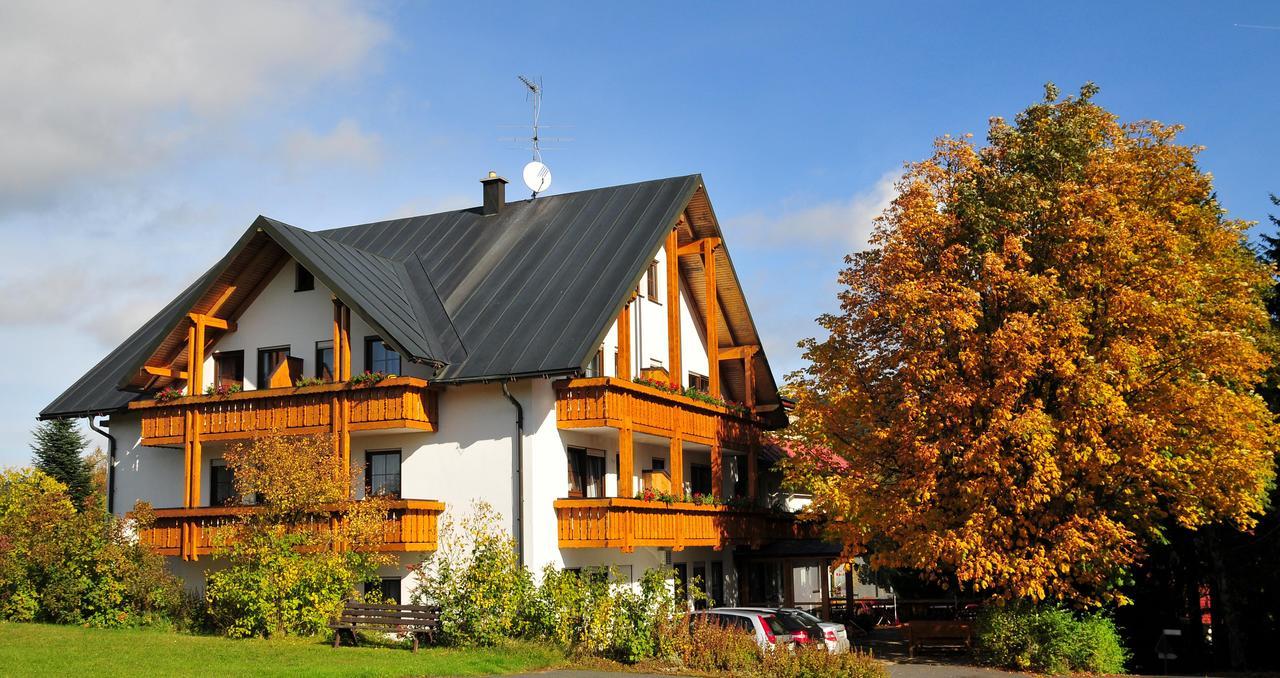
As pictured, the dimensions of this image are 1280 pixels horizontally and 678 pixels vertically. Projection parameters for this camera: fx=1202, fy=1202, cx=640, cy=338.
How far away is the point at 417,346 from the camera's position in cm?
2692

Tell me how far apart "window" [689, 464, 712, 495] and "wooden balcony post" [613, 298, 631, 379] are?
6387 millimetres

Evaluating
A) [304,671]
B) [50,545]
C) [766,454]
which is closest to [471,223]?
[766,454]

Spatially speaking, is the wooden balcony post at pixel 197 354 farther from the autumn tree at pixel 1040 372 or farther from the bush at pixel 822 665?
the bush at pixel 822 665

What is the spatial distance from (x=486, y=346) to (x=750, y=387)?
9534 millimetres

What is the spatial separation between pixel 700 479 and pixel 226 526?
46.4 feet

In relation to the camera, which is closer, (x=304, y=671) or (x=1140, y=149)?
(x=304, y=671)

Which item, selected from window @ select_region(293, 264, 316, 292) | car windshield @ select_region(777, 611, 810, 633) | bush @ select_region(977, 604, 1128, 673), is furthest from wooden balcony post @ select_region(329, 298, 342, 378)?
bush @ select_region(977, 604, 1128, 673)

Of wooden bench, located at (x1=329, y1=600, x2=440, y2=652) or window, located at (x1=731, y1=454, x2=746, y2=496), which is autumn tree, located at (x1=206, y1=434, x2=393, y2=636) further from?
window, located at (x1=731, y1=454, x2=746, y2=496)

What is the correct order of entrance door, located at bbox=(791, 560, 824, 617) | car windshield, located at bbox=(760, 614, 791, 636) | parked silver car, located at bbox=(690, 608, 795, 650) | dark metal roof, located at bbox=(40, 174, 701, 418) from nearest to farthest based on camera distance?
parked silver car, located at bbox=(690, 608, 795, 650), car windshield, located at bbox=(760, 614, 791, 636), dark metal roof, located at bbox=(40, 174, 701, 418), entrance door, located at bbox=(791, 560, 824, 617)

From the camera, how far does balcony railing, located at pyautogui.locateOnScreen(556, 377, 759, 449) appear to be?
86.0 ft

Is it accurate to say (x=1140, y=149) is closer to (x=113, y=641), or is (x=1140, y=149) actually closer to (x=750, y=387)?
(x=750, y=387)

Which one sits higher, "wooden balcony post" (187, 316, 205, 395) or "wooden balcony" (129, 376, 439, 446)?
"wooden balcony post" (187, 316, 205, 395)

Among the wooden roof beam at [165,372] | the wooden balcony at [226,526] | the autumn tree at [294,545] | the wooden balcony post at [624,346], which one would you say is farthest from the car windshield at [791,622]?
the wooden roof beam at [165,372]

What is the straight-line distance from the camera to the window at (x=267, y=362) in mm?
29688
